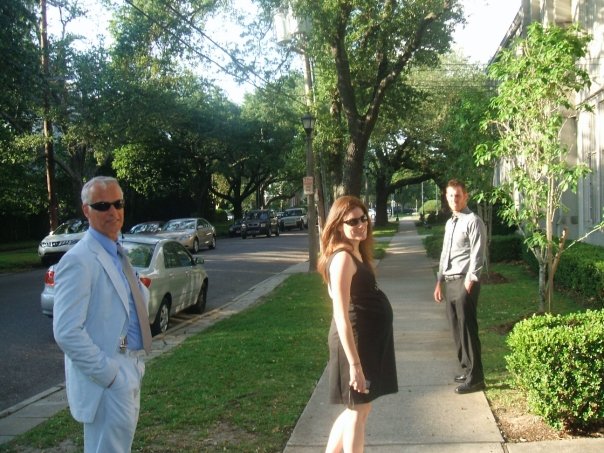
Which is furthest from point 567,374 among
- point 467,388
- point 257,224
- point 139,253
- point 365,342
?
point 257,224

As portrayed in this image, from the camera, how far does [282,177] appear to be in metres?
56.2

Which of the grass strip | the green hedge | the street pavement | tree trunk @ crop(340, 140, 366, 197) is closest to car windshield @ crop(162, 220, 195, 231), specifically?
tree trunk @ crop(340, 140, 366, 197)

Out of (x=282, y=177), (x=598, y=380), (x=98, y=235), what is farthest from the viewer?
(x=282, y=177)

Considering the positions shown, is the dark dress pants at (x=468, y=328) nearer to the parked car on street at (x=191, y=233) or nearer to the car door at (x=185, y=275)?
the car door at (x=185, y=275)

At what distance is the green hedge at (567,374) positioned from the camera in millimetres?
4598

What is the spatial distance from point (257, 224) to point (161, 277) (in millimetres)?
29956

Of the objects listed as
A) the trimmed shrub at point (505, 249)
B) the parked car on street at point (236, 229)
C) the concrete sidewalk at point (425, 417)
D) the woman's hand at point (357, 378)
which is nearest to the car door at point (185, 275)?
the concrete sidewalk at point (425, 417)

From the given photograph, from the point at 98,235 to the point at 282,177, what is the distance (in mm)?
53211

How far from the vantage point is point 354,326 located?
3760mm

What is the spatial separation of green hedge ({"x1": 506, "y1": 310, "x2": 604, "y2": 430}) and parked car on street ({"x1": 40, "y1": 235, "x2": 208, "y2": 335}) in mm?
A: 6001

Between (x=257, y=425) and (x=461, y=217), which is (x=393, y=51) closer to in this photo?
(x=461, y=217)

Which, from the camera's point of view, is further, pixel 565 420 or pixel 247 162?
pixel 247 162

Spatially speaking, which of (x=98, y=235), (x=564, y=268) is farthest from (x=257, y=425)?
(x=564, y=268)

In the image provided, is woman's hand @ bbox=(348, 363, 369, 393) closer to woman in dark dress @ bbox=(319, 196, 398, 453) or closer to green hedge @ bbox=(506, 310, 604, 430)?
woman in dark dress @ bbox=(319, 196, 398, 453)
